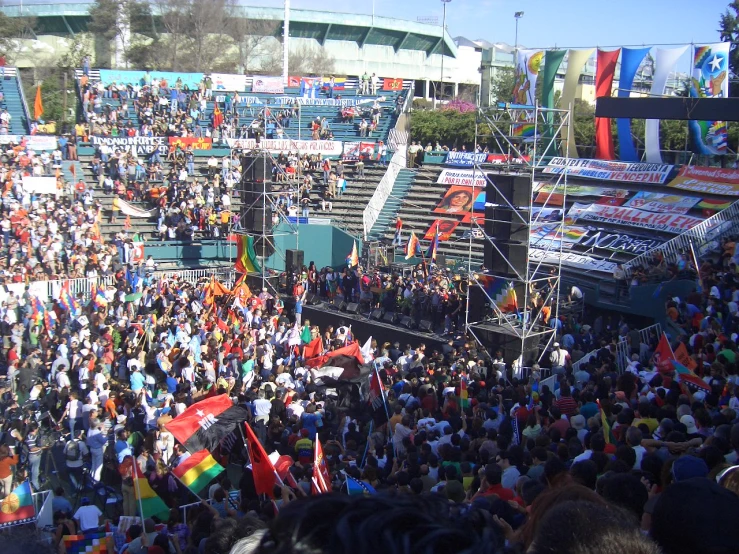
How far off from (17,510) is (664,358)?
8.58 metres

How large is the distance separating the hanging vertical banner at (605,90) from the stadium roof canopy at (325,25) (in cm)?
2972

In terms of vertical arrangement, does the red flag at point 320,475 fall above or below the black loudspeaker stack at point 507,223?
below

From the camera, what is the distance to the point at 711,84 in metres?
26.2

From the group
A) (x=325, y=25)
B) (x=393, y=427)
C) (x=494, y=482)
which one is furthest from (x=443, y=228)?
(x=325, y=25)

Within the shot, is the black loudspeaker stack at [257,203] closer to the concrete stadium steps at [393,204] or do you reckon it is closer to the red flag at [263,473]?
the concrete stadium steps at [393,204]

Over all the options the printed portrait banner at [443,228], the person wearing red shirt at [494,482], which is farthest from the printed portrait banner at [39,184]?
the person wearing red shirt at [494,482]

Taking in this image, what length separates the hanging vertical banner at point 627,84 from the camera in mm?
28141

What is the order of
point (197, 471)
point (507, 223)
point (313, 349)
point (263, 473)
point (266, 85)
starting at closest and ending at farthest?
point (263, 473) < point (197, 471) < point (313, 349) < point (507, 223) < point (266, 85)

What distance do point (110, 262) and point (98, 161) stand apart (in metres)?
8.38

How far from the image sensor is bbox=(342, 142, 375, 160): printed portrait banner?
3272cm

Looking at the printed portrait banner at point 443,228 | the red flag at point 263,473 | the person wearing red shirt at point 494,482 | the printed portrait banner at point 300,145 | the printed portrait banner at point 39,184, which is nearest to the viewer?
the person wearing red shirt at point 494,482

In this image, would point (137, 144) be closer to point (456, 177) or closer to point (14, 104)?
point (14, 104)

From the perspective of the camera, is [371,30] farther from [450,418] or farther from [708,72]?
[450,418]

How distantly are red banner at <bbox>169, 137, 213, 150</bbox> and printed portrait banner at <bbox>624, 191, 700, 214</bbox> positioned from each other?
15627 millimetres
